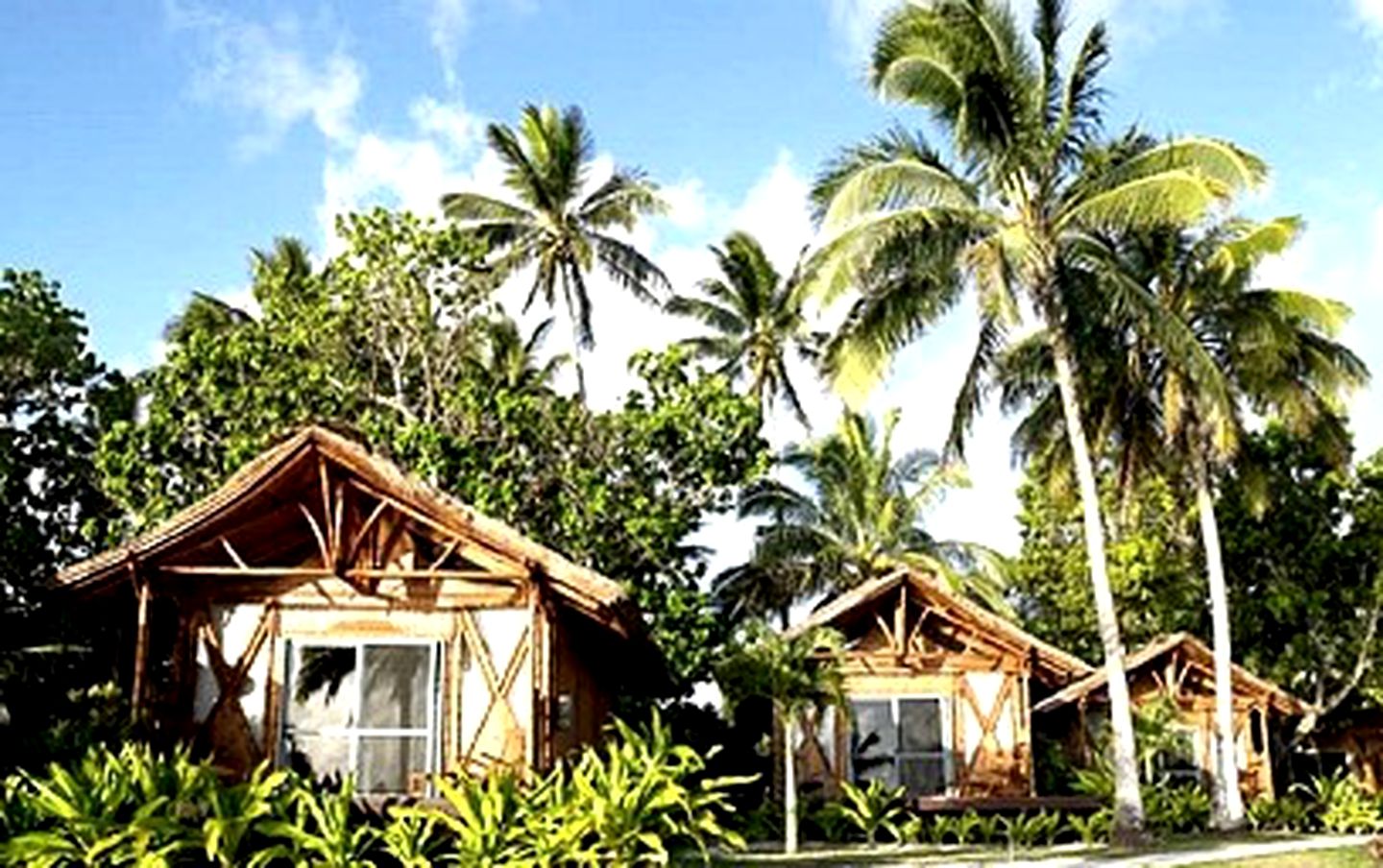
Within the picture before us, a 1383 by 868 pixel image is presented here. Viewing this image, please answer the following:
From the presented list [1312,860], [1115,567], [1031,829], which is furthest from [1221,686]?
[1312,860]

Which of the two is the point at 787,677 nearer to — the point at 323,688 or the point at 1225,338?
the point at 323,688

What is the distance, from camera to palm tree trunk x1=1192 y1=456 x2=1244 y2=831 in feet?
70.9

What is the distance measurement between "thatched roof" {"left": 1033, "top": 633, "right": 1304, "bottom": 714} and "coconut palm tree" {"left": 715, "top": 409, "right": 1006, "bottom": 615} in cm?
584

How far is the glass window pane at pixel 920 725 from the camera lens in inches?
819

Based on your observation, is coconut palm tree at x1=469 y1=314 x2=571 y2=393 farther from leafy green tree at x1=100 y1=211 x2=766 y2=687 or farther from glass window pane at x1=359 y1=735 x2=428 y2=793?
glass window pane at x1=359 y1=735 x2=428 y2=793

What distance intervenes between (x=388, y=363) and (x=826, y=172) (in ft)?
32.6

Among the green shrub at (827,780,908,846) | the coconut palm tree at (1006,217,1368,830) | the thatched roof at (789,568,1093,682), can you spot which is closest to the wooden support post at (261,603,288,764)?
the green shrub at (827,780,908,846)

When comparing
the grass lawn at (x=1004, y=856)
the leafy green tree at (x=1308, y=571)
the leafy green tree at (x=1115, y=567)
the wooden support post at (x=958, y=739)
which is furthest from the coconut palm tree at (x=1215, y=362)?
the grass lawn at (x=1004, y=856)

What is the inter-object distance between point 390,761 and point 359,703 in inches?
25.0

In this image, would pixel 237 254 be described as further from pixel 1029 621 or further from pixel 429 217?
pixel 1029 621

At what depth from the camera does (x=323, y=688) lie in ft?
45.0

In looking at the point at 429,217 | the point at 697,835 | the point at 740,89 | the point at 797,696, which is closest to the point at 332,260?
the point at 429,217

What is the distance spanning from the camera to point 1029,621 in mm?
33062

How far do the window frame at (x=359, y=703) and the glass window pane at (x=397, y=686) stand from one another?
34 mm
